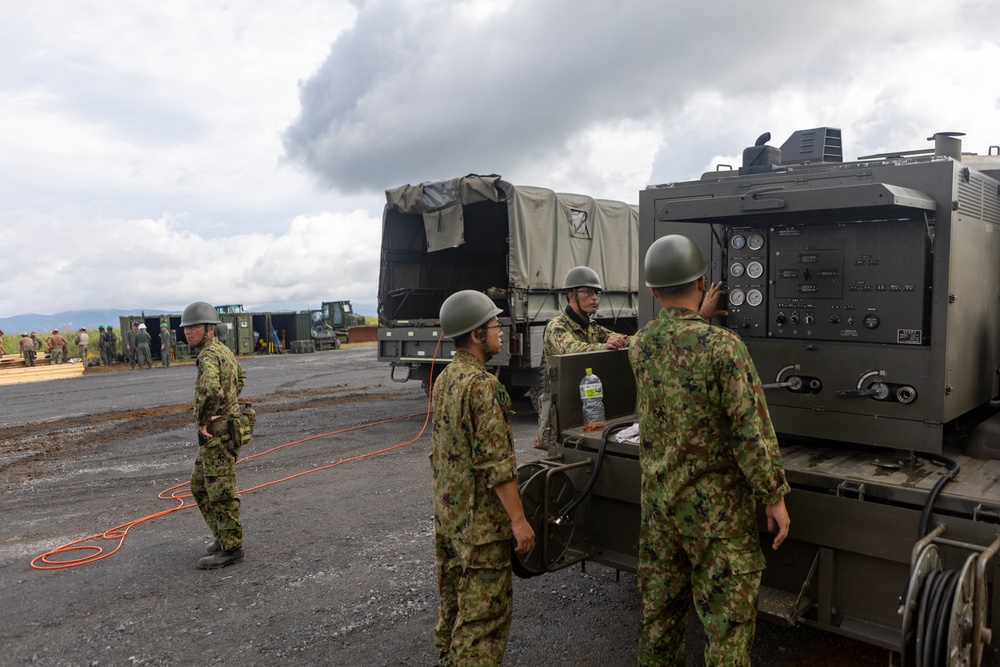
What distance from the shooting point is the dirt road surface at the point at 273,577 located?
373 cm

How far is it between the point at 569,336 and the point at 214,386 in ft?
8.47

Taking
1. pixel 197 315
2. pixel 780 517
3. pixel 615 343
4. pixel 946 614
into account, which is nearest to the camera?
pixel 946 614

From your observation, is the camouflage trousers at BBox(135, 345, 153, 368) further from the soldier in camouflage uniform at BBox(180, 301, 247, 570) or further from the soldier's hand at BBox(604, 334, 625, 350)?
the soldier's hand at BBox(604, 334, 625, 350)

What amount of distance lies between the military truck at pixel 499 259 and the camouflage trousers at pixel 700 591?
6598 mm

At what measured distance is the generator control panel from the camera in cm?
315

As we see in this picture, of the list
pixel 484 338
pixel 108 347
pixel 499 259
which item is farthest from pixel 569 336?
pixel 108 347

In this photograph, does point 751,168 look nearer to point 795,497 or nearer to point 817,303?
point 817,303

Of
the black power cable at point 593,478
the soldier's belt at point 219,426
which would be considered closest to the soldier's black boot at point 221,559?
the soldier's belt at point 219,426

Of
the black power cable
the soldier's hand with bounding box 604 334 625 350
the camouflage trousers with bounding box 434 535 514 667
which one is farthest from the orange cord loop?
the camouflage trousers with bounding box 434 535 514 667

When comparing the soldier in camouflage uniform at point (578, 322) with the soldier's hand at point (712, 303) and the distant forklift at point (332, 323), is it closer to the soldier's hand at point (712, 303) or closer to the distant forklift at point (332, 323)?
the soldier's hand at point (712, 303)

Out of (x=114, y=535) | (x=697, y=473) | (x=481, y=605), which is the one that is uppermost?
(x=697, y=473)

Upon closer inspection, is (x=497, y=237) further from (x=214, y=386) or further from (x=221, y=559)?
(x=221, y=559)

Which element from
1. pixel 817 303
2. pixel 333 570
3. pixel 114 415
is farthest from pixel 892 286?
pixel 114 415

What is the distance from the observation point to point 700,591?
2.78 meters
